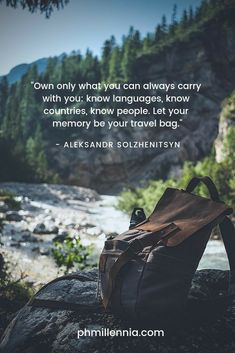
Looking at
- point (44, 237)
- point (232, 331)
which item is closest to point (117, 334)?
point (232, 331)

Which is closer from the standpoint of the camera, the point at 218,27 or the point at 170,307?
the point at 170,307

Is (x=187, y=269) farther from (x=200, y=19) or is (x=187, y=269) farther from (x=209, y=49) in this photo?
(x=200, y=19)

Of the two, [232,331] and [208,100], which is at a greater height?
[208,100]

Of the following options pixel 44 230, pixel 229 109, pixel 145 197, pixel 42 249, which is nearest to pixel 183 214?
pixel 42 249

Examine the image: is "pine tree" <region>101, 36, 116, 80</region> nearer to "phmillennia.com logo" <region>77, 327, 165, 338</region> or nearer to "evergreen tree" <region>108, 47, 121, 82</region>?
"evergreen tree" <region>108, 47, 121, 82</region>

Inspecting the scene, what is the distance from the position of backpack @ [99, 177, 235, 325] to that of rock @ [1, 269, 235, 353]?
9 centimetres

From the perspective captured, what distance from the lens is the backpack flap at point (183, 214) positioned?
174 cm

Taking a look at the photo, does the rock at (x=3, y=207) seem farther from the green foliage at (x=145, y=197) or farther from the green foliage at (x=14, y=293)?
the green foliage at (x=14, y=293)

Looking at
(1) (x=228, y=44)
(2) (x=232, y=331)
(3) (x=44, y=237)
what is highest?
(1) (x=228, y=44)

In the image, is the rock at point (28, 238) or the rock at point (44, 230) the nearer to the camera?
the rock at point (28, 238)

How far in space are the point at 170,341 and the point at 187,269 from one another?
32 cm

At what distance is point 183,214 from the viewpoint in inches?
78.0

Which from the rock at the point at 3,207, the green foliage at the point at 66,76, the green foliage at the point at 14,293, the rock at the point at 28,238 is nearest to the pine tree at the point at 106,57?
the green foliage at the point at 66,76

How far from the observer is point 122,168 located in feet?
170
